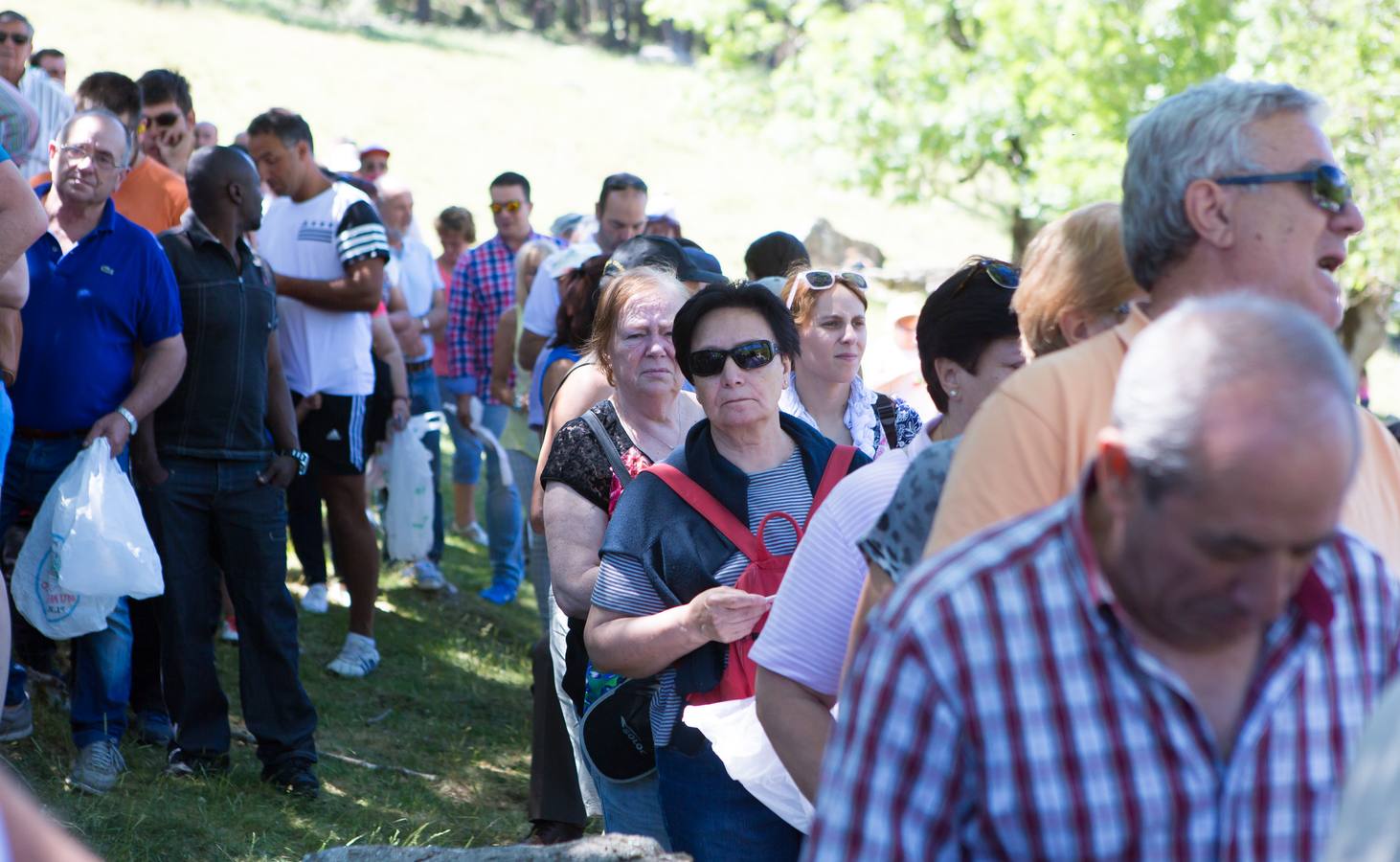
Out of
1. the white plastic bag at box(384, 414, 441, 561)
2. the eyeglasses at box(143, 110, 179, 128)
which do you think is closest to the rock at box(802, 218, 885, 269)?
the white plastic bag at box(384, 414, 441, 561)

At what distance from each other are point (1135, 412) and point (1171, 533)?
0.12m

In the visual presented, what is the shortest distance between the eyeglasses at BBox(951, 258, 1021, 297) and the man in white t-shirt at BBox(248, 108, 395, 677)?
155 inches

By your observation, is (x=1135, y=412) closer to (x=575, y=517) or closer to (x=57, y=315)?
(x=575, y=517)

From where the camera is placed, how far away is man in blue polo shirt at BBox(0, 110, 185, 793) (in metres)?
4.88

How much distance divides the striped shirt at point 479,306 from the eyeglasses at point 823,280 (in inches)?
172

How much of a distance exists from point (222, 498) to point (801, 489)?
253cm

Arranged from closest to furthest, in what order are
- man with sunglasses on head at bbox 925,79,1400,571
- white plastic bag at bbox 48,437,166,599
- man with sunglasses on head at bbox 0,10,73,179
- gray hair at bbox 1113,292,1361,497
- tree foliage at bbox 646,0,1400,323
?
gray hair at bbox 1113,292,1361,497, man with sunglasses on head at bbox 925,79,1400,571, white plastic bag at bbox 48,437,166,599, man with sunglasses on head at bbox 0,10,73,179, tree foliage at bbox 646,0,1400,323

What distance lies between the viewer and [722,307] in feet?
12.7

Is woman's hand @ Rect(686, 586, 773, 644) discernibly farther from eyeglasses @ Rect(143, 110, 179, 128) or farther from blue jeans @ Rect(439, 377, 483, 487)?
blue jeans @ Rect(439, 377, 483, 487)

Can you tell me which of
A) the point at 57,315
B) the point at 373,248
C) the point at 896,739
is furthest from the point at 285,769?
the point at 896,739

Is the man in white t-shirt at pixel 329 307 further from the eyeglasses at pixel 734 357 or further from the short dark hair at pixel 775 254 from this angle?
the eyeglasses at pixel 734 357

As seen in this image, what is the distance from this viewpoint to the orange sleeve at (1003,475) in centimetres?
190

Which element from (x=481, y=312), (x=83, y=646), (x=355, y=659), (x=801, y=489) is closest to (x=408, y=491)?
(x=355, y=659)

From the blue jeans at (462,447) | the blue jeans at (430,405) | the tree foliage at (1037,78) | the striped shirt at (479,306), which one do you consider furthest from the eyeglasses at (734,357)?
the tree foliage at (1037,78)
